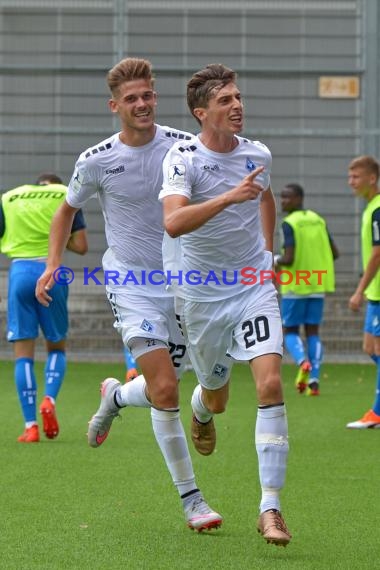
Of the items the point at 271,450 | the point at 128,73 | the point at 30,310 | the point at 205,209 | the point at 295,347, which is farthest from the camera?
the point at 295,347

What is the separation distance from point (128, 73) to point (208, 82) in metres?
0.63

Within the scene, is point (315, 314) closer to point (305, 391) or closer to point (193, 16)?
point (305, 391)

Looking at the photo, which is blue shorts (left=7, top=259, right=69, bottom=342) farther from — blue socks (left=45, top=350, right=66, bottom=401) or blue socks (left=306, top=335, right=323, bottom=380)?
blue socks (left=306, top=335, right=323, bottom=380)

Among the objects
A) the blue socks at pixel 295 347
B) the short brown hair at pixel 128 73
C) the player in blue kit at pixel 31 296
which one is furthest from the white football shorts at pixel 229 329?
the blue socks at pixel 295 347

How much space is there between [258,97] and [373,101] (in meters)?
1.81

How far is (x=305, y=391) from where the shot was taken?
14539 millimetres

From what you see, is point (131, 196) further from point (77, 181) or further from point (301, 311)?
point (301, 311)

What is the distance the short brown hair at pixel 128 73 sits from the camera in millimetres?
7012

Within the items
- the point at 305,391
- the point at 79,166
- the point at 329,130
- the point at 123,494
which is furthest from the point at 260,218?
the point at 329,130

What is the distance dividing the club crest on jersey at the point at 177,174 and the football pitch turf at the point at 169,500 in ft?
5.39

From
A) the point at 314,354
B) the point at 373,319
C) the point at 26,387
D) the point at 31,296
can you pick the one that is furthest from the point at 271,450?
the point at 314,354

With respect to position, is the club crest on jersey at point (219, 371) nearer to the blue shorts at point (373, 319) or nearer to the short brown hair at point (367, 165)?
the blue shorts at point (373, 319)

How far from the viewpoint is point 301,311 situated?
14727mm

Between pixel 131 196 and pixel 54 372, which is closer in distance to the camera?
pixel 131 196
